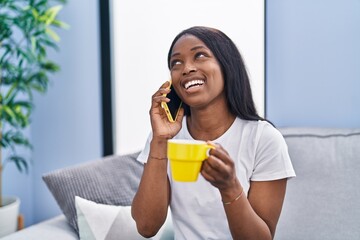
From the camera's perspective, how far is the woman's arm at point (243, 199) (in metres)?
0.76

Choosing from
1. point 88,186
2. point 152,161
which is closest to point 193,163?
point 152,161

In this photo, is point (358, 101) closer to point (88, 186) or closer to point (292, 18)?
point (292, 18)

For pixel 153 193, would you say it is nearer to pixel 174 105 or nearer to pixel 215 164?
pixel 174 105

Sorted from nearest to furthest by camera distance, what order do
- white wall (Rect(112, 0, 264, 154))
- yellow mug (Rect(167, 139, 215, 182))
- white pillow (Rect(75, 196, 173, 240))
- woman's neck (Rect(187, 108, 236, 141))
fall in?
yellow mug (Rect(167, 139, 215, 182)) → woman's neck (Rect(187, 108, 236, 141)) → white pillow (Rect(75, 196, 173, 240)) → white wall (Rect(112, 0, 264, 154))

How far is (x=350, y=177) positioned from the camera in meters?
1.41

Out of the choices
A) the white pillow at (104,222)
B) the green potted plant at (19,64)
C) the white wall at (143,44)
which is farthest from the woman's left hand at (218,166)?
the green potted plant at (19,64)

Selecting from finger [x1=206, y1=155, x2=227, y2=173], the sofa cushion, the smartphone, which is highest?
the smartphone

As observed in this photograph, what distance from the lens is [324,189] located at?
143 centimetres

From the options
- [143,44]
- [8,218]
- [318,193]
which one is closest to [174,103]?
[318,193]

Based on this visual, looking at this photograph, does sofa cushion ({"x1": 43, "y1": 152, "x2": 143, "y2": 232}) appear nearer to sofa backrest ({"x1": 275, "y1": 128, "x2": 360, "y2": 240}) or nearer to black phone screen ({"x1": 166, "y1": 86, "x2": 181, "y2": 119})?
black phone screen ({"x1": 166, "y1": 86, "x2": 181, "y2": 119})

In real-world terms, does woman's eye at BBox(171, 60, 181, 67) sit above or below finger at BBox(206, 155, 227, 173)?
above

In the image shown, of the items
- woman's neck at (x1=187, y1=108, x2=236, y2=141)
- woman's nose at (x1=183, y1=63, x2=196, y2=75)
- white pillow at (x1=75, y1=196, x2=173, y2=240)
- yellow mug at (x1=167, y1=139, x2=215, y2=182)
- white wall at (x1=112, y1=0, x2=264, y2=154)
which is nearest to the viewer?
yellow mug at (x1=167, y1=139, x2=215, y2=182)

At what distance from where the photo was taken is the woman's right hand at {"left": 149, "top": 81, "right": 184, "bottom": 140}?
1054 millimetres

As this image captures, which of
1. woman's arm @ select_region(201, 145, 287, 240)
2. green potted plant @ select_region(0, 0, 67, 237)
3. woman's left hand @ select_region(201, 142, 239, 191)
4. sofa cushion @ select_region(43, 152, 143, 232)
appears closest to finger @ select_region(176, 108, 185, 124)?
woman's arm @ select_region(201, 145, 287, 240)
